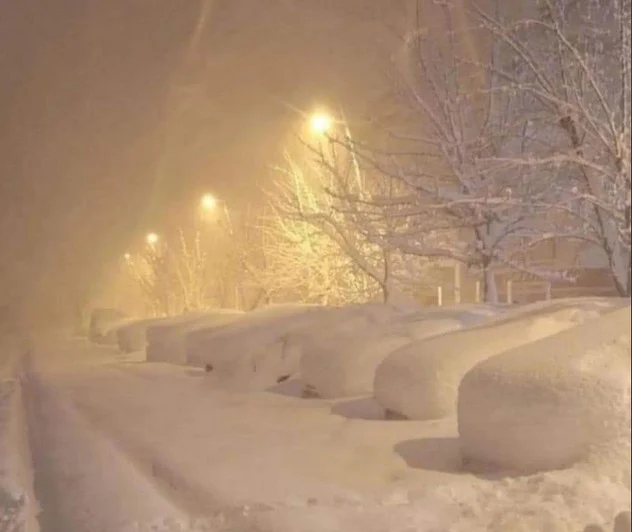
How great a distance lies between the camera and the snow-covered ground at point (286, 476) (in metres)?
5.85

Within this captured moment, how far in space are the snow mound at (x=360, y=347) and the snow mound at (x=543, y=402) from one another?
4.84 meters

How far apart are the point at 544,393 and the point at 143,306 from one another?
112 ft

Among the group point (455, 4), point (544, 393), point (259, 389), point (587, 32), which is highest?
point (455, 4)

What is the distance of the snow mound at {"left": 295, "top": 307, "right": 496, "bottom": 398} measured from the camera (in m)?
12.3

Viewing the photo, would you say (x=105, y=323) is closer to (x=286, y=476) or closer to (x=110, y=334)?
(x=110, y=334)

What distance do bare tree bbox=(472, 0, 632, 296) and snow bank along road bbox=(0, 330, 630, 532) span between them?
147 centimetres

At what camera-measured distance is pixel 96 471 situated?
8.41m

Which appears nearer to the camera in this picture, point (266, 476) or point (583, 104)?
point (266, 476)

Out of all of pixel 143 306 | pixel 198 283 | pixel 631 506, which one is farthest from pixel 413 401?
pixel 143 306

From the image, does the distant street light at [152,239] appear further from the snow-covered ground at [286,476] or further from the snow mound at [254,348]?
the snow-covered ground at [286,476]

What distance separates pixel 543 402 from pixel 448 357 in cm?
311

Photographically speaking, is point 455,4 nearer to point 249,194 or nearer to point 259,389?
point 259,389

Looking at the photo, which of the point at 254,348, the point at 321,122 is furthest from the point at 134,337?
the point at 254,348

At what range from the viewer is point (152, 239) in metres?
33.8
